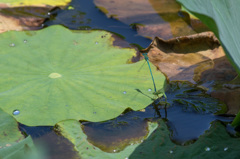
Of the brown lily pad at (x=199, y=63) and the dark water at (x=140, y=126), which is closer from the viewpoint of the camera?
the dark water at (x=140, y=126)

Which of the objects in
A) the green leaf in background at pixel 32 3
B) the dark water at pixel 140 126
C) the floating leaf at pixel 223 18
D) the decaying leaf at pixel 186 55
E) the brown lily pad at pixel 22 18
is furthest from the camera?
the green leaf in background at pixel 32 3

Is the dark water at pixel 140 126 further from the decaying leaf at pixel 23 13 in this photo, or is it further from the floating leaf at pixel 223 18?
the decaying leaf at pixel 23 13


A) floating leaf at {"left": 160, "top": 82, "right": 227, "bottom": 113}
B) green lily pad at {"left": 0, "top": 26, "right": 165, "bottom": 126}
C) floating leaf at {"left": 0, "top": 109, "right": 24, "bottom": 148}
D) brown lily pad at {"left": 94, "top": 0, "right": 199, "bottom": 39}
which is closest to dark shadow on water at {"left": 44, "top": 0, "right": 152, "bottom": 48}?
brown lily pad at {"left": 94, "top": 0, "right": 199, "bottom": 39}

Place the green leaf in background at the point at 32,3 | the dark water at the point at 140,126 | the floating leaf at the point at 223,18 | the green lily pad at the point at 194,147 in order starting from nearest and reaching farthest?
the floating leaf at the point at 223,18
the green lily pad at the point at 194,147
the dark water at the point at 140,126
the green leaf in background at the point at 32,3

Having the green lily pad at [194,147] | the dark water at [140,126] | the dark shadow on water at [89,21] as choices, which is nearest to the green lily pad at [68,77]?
the dark water at [140,126]

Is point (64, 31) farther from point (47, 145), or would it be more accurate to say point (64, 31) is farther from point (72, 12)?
point (47, 145)

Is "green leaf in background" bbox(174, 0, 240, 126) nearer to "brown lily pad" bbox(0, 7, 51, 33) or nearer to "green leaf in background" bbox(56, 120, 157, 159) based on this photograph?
"green leaf in background" bbox(56, 120, 157, 159)
